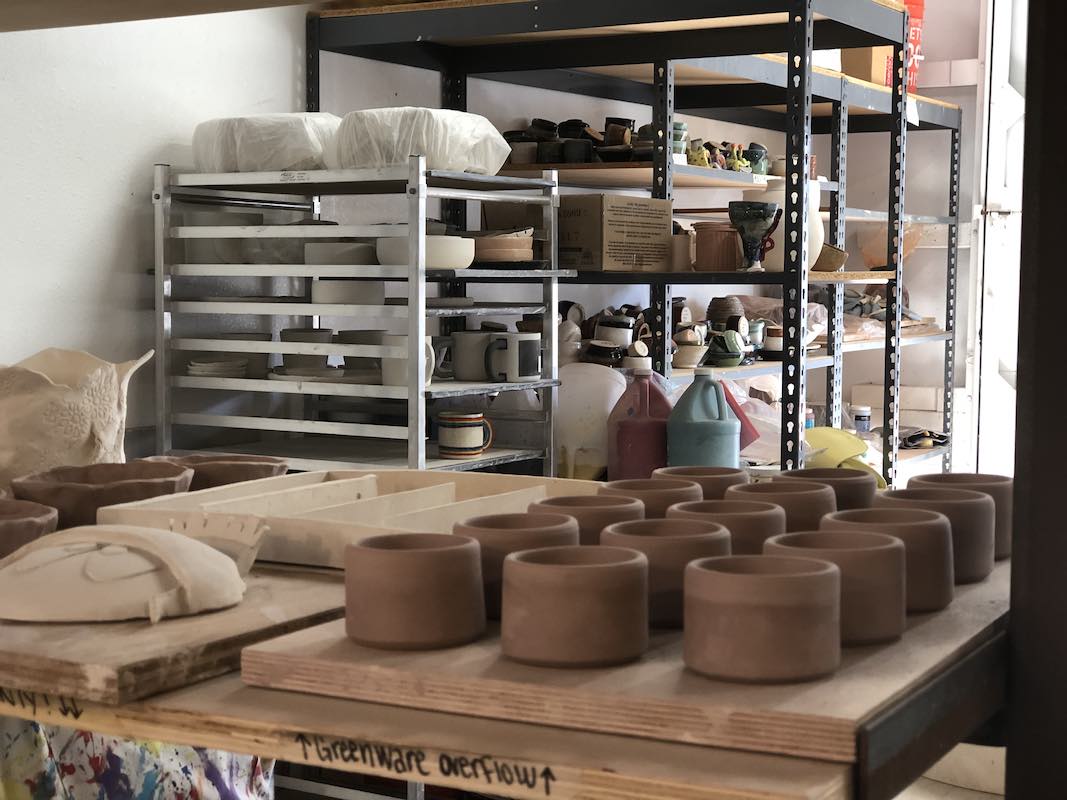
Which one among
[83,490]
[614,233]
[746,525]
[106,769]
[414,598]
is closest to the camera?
[414,598]

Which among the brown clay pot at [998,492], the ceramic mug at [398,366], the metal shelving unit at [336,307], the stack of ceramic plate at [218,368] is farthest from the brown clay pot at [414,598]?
the stack of ceramic plate at [218,368]

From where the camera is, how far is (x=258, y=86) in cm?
342

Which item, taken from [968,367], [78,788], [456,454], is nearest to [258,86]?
[456,454]

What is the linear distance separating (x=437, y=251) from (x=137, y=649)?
2.01 meters

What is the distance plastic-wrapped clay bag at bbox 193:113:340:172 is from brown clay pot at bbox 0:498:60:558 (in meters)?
1.81

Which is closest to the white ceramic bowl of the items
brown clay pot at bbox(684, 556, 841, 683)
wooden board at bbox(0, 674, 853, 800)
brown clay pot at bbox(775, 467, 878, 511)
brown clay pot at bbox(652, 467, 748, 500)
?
brown clay pot at bbox(652, 467, 748, 500)

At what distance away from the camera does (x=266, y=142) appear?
117 inches

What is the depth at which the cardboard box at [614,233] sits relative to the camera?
3.53m

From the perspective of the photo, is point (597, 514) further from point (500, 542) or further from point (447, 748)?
point (447, 748)

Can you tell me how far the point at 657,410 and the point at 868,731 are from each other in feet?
6.37

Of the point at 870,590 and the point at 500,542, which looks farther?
the point at 500,542

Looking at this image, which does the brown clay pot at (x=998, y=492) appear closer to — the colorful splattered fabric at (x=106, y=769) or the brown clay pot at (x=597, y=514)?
the brown clay pot at (x=597, y=514)

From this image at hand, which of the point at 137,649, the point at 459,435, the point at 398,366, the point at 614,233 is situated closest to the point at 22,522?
the point at 137,649

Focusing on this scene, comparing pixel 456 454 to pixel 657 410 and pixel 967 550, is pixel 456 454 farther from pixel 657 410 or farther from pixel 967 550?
pixel 967 550
